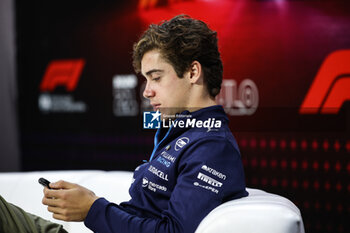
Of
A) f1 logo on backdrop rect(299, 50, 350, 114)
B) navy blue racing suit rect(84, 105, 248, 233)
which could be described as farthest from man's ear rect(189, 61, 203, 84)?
f1 logo on backdrop rect(299, 50, 350, 114)

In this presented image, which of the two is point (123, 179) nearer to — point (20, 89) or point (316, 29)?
point (316, 29)

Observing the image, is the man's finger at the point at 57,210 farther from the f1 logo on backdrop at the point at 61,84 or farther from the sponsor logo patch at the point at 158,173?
the f1 logo on backdrop at the point at 61,84

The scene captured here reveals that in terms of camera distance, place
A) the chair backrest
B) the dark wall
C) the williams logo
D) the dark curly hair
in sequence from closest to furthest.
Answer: the chair backrest < the dark curly hair < the williams logo < the dark wall

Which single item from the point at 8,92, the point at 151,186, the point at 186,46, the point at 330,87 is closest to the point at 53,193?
the point at 151,186

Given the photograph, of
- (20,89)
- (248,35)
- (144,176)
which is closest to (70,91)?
(20,89)

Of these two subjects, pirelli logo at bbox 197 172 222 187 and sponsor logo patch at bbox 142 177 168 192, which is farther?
sponsor logo patch at bbox 142 177 168 192

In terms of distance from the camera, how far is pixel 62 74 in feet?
13.2

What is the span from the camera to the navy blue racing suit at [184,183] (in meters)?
1.17

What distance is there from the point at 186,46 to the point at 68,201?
675 mm

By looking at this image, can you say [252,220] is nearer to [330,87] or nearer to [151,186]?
[151,186]

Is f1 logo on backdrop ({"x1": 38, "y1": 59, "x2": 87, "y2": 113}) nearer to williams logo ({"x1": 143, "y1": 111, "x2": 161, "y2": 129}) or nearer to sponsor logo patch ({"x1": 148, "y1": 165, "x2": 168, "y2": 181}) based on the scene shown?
williams logo ({"x1": 143, "y1": 111, "x2": 161, "y2": 129})

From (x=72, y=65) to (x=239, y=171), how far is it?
307cm

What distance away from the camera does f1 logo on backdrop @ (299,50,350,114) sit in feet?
8.70

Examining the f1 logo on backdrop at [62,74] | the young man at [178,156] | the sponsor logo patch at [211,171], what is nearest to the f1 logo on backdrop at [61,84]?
the f1 logo on backdrop at [62,74]
